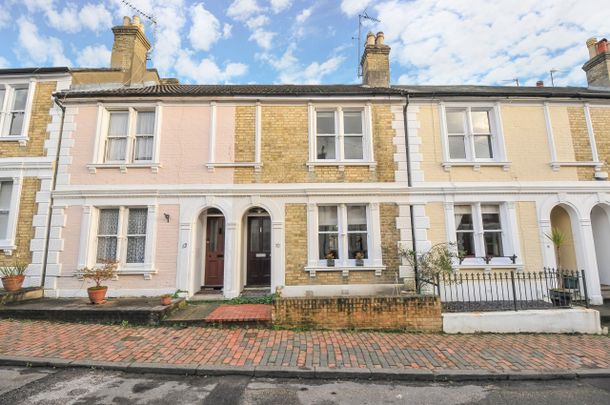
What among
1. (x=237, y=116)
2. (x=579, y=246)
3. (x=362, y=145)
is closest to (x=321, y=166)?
(x=362, y=145)

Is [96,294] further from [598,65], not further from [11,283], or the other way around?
[598,65]

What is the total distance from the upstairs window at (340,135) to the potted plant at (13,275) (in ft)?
30.4

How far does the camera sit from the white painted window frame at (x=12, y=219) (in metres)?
8.77

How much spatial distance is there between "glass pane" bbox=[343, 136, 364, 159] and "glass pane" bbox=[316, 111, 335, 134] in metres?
0.62

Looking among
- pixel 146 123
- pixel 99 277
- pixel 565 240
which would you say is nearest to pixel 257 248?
pixel 99 277

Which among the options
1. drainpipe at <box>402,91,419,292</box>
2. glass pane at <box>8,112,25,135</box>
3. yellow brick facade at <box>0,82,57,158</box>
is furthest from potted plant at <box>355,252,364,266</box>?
glass pane at <box>8,112,25,135</box>

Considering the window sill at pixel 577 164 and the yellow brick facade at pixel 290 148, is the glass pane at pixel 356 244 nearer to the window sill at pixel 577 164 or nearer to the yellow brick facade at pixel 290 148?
the yellow brick facade at pixel 290 148

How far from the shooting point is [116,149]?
9.65m

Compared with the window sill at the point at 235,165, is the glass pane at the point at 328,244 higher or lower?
lower

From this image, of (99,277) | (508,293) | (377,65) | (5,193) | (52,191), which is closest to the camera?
(99,277)

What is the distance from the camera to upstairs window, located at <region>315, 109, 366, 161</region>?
9.73m

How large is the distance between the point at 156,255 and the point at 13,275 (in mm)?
3740

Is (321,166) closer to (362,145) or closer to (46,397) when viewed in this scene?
(362,145)

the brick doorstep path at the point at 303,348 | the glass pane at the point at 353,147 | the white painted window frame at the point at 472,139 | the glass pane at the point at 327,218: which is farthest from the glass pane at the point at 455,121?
the brick doorstep path at the point at 303,348
